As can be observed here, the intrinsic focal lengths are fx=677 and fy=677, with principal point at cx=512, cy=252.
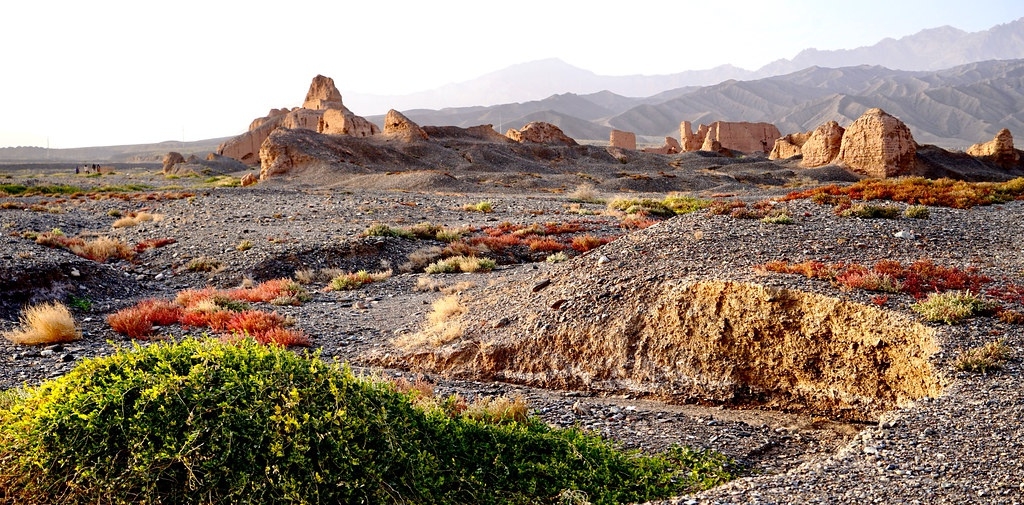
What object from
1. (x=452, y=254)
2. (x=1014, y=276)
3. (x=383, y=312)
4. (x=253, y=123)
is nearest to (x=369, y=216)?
(x=452, y=254)

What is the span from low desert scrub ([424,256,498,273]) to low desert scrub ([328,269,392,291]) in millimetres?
1122

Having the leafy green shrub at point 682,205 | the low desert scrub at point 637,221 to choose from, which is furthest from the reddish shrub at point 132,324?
the leafy green shrub at point 682,205

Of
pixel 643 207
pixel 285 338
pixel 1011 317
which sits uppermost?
pixel 643 207

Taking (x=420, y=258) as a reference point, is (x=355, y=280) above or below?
below

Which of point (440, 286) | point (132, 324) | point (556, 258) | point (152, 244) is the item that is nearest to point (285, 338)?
point (132, 324)

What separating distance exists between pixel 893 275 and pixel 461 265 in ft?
31.1

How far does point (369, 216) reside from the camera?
85.0ft

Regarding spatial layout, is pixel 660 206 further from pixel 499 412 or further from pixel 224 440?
pixel 224 440

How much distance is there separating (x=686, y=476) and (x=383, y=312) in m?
7.90

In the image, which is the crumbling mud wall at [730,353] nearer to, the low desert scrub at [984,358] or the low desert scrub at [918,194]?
the low desert scrub at [984,358]

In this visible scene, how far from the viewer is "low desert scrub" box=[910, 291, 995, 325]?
25.8ft

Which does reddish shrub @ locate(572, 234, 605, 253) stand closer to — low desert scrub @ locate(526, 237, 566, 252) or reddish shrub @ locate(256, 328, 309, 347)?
low desert scrub @ locate(526, 237, 566, 252)

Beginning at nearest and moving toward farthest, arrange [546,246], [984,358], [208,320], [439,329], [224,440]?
[224,440], [984,358], [439,329], [208,320], [546,246]

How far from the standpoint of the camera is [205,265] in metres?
16.9
